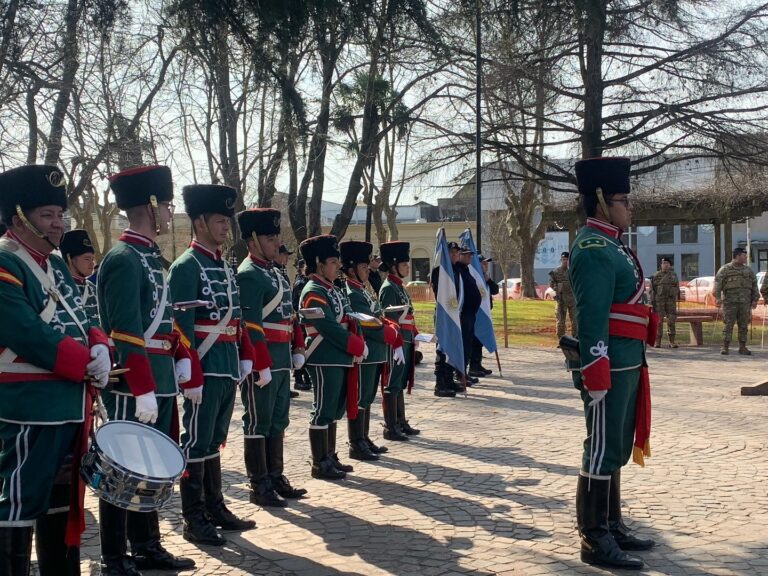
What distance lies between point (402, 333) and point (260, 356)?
3.41 meters

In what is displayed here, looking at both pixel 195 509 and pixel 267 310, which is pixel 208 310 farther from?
pixel 195 509

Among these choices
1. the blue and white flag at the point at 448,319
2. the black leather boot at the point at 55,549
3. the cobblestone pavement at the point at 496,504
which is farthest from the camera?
the blue and white flag at the point at 448,319

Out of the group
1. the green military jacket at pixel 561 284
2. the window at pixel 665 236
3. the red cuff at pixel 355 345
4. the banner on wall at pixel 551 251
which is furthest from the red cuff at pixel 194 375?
the window at pixel 665 236

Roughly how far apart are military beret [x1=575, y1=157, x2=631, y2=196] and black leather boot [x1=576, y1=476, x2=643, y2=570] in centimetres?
176

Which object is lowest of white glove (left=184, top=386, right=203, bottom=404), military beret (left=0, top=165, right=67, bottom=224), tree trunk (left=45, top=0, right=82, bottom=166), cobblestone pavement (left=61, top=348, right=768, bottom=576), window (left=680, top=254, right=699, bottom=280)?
cobblestone pavement (left=61, top=348, right=768, bottom=576)

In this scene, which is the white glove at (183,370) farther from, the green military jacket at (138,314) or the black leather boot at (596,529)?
the black leather boot at (596,529)

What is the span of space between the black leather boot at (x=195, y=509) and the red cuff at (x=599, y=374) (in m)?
2.55

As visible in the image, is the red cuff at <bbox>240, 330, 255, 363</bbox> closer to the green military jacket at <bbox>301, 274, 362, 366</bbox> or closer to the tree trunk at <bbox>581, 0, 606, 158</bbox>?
the green military jacket at <bbox>301, 274, 362, 366</bbox>

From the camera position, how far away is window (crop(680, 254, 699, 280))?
210 ft

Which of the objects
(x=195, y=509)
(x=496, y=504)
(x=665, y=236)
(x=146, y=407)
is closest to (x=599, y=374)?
(x=496, y=504)

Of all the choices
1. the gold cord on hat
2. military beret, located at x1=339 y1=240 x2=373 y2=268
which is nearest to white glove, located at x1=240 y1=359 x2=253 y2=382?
the gold cord on hat

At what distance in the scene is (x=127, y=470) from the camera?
3885mm

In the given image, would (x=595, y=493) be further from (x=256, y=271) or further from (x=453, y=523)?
(x=256, y=271)

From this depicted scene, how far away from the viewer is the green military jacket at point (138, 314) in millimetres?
4586
